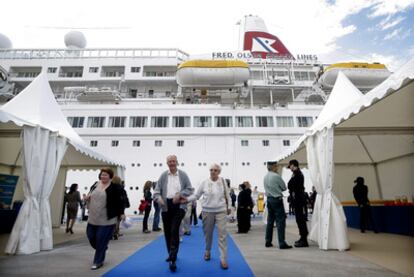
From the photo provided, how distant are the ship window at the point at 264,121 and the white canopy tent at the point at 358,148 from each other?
851 centimetres

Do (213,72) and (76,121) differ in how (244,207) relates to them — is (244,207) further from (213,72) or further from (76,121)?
(76,121)

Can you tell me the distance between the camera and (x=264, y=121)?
59.9 ft

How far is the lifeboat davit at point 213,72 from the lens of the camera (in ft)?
59.1

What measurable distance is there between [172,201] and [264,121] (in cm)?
1571

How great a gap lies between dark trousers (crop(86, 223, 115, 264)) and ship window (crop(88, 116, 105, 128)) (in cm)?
1565

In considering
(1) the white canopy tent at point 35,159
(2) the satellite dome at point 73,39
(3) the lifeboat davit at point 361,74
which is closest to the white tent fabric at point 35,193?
(1) the white canopy tent at point 35,159

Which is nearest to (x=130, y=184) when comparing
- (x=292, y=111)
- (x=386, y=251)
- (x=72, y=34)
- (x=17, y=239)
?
(x=17, y=239)

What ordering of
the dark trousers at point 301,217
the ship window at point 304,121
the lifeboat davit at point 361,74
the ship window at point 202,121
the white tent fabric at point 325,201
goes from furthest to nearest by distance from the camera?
the lifeboat davit at point 361,74
the ship window at point 304,121
the ship window at point 202,121
the dark trousers at point 301,217
the white tent fabric at point 325,201

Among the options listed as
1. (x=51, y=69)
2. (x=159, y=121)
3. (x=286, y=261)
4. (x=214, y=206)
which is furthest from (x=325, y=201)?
(x=51, y=69)

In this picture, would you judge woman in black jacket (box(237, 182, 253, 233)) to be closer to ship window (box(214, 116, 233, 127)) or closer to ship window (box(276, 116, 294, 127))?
ship window (box(214, 116, 233, 127))

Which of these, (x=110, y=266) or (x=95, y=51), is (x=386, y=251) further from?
(x=95, y=51)

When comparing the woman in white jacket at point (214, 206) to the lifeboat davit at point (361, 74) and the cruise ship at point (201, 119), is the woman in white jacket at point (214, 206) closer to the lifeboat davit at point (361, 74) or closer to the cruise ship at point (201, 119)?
the cruise ship at point (201, 119)

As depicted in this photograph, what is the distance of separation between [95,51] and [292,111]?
20157mm

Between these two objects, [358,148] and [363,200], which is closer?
[363,200]
